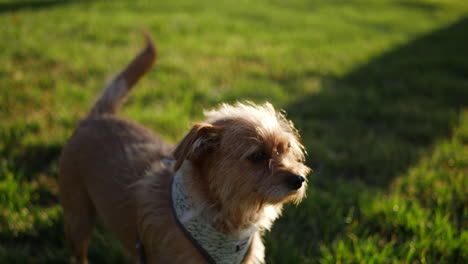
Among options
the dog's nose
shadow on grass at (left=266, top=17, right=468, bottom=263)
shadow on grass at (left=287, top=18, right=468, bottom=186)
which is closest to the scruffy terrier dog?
the dog's nose

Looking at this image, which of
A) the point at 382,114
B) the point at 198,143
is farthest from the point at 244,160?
the point at 382,114

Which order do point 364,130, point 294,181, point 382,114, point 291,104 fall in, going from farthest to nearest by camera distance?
point 291,104 < point 382,114 < point 364,130 < point 294,181

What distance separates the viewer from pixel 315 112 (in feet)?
17.0

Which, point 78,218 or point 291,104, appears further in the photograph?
point 291,104

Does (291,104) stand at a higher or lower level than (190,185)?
lower

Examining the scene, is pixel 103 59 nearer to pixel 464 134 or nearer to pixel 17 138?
pixel 17 138

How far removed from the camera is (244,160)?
6.56 ft

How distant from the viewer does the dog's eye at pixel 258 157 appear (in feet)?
6.60

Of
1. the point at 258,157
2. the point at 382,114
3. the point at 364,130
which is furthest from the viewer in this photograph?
the point at 382,114

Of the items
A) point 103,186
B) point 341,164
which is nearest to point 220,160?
point 103,186

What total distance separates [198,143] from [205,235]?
57cm

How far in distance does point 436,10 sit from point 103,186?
51.3ft

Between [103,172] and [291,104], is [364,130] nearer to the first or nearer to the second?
[291,104]

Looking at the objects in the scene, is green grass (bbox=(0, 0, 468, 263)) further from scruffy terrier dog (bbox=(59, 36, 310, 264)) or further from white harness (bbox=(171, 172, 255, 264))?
white harness (bbox=(171, 172, 255, 264))
